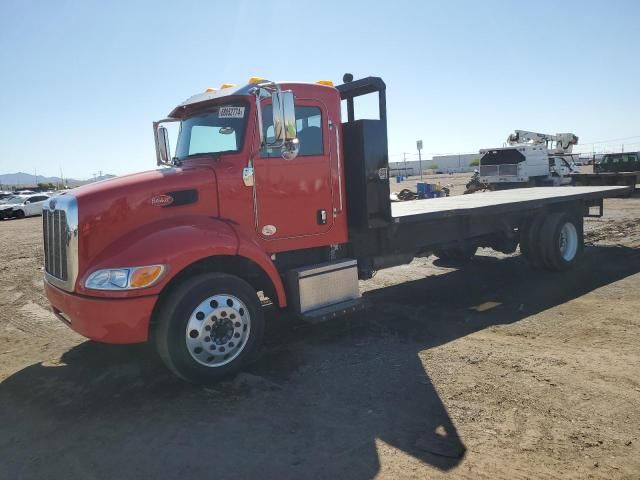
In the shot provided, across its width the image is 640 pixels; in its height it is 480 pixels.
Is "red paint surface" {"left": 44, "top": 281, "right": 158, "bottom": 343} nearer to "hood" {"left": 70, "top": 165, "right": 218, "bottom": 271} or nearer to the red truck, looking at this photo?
the red truck

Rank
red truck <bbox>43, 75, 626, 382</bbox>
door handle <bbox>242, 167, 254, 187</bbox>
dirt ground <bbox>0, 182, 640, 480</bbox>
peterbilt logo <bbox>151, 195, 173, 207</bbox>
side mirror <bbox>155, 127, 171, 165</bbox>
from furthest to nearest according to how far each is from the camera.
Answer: side mirror <bbox>155, 127, 171, 165</bbox> → door handle <bbox>242, 167, 254, 187</bbox> → peterbilt logo <bbox>151, 195, 173, 207</bbox> → red truck <bbox>43, 75, 626, 382</bbox> → dirt ground <bbox>0, 182, 640, 480</bbox>

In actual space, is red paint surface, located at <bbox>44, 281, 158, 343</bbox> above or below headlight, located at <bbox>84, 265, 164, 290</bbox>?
below

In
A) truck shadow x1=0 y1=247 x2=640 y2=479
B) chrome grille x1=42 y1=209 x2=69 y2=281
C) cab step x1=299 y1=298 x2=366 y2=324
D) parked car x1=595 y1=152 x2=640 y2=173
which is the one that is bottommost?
truck shadow x1=0 y1=247 x2=640 y2=479

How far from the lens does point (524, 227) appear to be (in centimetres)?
843

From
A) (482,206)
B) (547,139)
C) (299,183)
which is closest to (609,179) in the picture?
(547,139)

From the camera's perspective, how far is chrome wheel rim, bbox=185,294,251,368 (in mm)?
4242

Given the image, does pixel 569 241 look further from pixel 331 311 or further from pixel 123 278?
pixel 123 278

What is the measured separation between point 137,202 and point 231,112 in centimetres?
128

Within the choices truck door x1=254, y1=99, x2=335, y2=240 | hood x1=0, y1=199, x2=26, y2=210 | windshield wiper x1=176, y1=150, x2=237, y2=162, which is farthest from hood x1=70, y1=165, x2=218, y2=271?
hood x1=0, y1=199, x2=26, y2=210

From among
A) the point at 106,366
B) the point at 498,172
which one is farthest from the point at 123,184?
the point at 498,172

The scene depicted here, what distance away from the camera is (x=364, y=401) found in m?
3.88

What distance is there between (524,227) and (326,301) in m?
4.78

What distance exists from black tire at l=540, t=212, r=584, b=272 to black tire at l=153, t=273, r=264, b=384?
222 inches

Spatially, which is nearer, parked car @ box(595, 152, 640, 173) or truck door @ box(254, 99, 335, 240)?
truck door @ box(254, 99, 335, 240)
